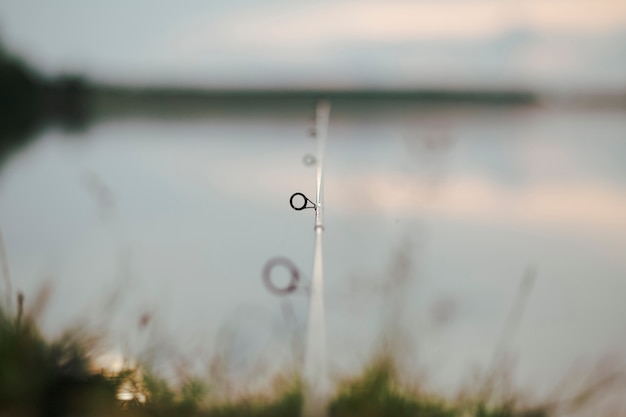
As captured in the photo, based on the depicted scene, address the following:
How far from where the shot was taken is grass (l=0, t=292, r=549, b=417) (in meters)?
2.47

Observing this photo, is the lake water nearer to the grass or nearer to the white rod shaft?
the grass

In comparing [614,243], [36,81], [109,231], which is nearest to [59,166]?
[109,231]

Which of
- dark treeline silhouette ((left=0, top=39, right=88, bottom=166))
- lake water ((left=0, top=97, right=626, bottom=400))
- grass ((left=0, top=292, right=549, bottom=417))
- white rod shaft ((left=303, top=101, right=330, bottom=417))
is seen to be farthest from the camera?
dark treeline silhouette ((left=0, top=39, right=88, bottom=166))

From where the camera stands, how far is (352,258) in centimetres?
458

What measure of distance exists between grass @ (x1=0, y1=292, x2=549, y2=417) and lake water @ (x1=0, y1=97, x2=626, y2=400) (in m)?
0.16

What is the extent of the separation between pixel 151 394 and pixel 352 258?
2.18 meters

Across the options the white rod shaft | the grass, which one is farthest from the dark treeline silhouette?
the white rod shaft

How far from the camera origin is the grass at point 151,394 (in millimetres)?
2467

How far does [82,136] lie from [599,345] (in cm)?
1838

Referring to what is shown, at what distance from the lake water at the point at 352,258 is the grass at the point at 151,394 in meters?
0.16

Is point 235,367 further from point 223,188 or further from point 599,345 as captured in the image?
point 223,188

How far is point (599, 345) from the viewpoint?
405 cm

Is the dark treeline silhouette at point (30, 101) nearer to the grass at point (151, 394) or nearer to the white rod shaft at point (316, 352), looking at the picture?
the grass at point (151, 394)

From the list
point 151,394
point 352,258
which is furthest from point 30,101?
point 151,394
